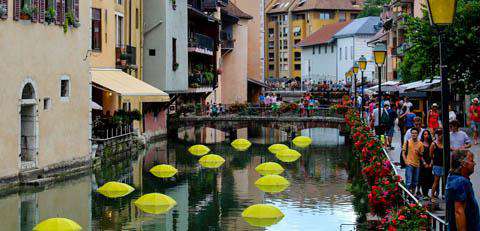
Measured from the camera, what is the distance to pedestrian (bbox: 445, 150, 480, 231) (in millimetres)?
11906

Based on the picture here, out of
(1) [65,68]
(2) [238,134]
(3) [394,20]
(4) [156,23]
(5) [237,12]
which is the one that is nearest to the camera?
(1) [65,68]

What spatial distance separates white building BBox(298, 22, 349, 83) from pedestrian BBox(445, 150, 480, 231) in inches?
4369

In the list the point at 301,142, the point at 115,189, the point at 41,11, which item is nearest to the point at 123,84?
the point at 41,11

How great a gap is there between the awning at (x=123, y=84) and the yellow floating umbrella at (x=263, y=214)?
16.0m

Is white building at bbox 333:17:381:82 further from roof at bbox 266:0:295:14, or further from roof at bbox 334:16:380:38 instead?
roof at bbox 266:0:295:14

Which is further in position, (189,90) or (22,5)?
(189,90)

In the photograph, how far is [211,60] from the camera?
2852 inches

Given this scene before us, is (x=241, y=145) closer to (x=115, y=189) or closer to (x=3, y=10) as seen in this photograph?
(x=115, y=189)

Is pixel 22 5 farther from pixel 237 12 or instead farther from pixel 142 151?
pixel 237 12

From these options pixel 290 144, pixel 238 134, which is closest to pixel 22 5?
pixel 290 144

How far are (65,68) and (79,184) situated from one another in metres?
4.75

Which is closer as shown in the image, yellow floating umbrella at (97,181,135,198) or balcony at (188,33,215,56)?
yellow floating umbrella at (97,181,135,198)

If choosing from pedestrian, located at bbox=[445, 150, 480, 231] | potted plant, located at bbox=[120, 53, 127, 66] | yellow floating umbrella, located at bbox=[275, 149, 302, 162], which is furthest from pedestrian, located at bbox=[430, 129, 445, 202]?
potted plant, located at bbox=[120, 53, 127, 66]

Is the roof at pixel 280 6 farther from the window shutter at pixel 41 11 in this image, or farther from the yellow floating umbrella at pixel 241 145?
the window shutter at pixel 41 11
